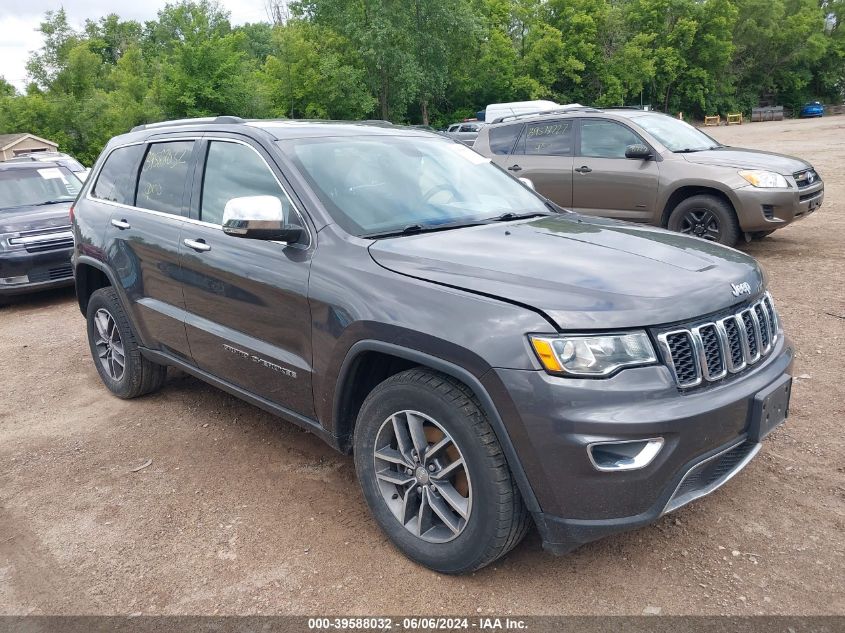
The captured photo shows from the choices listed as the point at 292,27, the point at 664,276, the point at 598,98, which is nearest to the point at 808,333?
the point at 664,276

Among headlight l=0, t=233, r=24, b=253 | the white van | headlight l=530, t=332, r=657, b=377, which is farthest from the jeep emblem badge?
the white van

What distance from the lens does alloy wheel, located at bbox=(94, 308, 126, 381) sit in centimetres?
503

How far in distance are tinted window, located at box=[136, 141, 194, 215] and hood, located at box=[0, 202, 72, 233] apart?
4812 mm

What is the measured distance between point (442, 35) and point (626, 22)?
69.6 feet

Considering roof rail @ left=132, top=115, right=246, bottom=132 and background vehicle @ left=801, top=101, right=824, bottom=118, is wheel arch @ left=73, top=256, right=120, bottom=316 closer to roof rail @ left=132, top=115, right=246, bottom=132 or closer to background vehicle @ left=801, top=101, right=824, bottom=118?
roof rail @ left=132, top=115, right=246, bottom=132

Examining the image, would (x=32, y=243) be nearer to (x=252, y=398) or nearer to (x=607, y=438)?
(x=252, y=398)

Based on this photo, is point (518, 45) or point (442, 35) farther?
point (518, 45)

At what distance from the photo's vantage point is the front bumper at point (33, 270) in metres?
8.29

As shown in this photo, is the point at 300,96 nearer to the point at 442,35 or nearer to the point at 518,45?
the point at 442,35

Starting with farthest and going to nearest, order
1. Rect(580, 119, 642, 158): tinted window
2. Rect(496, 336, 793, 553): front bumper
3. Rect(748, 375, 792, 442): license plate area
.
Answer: Rect(580, 119, 642, 158): tinted window, Rect(748, 375, 792, 442): license plate area, Rect(496, 336, 793, 553): front bumper

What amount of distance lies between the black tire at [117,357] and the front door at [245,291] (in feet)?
3.13

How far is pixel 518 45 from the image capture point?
60.2 m

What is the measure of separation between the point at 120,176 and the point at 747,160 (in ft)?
21.7

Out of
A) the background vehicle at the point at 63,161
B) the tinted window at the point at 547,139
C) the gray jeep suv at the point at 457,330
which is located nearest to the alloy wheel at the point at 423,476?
the gray jeep suv at the point at 457,330
